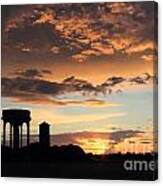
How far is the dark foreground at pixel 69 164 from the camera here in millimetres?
2146

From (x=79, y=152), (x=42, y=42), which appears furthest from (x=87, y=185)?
(x=42, y=42)

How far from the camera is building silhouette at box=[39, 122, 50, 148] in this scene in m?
2.20

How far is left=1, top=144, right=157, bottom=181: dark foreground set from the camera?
7.04 feet

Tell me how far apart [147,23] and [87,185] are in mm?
591

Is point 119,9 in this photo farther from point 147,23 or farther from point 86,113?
point 86,113

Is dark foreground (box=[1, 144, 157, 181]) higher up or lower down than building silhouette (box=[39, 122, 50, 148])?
lower down

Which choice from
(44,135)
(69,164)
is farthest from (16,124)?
(69,164)

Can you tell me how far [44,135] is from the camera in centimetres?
220

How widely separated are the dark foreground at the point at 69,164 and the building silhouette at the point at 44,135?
19 millimetres

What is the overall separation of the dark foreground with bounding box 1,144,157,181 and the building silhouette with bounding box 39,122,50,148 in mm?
19

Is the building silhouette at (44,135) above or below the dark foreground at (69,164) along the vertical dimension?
above

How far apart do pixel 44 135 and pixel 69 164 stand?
0.13 meters

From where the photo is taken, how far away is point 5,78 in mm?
2232

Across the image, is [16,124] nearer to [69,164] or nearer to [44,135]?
[44,135]
